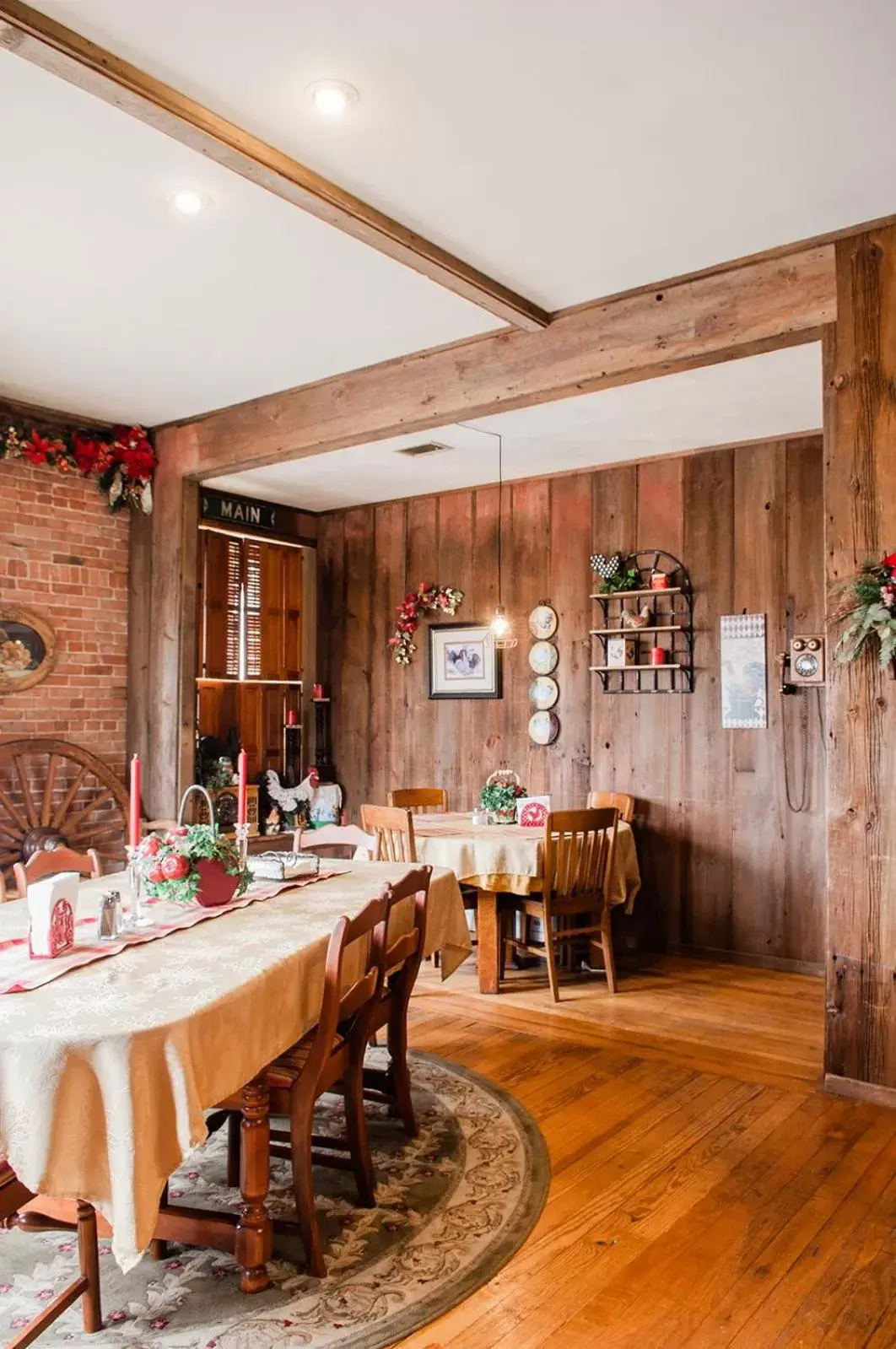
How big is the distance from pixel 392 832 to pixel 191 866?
2.10m

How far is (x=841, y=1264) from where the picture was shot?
7.66 ft

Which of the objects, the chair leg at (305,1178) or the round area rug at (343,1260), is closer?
the round area rug at (343,1260)

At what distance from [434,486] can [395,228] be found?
10.8ft

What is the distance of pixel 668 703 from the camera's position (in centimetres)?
555

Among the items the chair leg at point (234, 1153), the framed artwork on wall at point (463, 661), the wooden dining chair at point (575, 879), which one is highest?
the framed artwork on wall at point (463, 661)

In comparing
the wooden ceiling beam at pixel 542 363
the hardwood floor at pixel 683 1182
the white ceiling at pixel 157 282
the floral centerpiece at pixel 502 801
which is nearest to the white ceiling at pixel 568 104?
the wooden ceiling beam at pixel 542 363

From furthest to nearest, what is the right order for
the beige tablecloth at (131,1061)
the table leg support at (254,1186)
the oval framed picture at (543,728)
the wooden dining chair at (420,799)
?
the oval framed picture at (543,728) < the wooden dining chair at (420,799) < the table leg support at (254,1186) < the beige tablecloth at (131,1061)

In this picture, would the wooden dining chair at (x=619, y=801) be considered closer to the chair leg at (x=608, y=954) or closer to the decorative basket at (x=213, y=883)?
the chair leg at (x=608, y=954)

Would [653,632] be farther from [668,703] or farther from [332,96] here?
[332,96]

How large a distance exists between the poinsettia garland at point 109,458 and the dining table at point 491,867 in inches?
98.0

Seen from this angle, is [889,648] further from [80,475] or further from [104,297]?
[80,475]

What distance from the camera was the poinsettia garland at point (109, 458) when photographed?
202 inches

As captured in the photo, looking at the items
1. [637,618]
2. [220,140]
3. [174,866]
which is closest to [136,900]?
[174,866]

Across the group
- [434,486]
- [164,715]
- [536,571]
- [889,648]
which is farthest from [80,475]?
[889,648]
